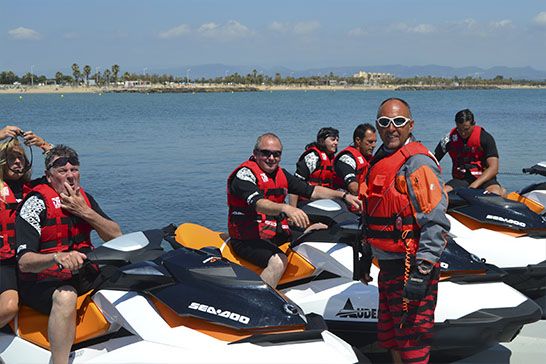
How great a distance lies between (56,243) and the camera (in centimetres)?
359

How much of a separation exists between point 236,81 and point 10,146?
167m

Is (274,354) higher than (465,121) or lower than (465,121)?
lower

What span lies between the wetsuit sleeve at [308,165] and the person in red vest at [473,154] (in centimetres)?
120

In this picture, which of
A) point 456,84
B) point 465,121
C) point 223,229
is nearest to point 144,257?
point 465,121

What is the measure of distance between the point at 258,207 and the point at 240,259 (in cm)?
51

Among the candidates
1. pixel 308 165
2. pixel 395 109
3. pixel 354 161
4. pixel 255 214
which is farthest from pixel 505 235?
pixel 395 109

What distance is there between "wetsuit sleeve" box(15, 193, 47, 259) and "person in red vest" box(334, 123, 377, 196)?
2.84m

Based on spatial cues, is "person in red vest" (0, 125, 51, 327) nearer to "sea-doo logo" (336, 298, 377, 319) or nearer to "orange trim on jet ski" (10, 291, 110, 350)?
"orange trim on jet ski" (10, 291, 110, 350)

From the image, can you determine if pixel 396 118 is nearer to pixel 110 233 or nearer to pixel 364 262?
pixel 364 262

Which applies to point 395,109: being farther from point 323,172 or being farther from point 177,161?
point 177,161

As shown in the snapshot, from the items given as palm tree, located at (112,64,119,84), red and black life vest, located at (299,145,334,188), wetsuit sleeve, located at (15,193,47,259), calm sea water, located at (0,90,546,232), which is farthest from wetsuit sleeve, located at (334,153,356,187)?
palm tree, located at (112,64,119,84)

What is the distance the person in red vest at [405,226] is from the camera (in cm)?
319

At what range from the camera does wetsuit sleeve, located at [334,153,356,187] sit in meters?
5.82

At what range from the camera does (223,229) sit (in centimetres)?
1038
